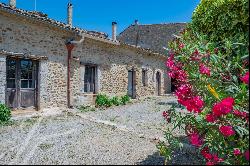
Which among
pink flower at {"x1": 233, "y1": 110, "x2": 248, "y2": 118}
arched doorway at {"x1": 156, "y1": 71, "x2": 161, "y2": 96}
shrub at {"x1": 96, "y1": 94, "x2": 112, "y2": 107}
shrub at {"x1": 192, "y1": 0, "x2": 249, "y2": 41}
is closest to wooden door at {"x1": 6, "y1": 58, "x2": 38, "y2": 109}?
shrub at {"x1": 96, "y1": 94, "x2": 112, "y2": 107}

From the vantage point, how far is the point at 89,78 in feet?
46.5

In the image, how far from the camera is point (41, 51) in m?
11.3

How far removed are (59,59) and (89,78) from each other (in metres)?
2.39

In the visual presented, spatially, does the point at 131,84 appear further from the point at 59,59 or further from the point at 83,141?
the point at 83,141

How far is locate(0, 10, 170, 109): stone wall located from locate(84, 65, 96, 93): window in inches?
8.8

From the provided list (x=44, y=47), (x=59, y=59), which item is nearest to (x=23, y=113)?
(x=44, y=47)

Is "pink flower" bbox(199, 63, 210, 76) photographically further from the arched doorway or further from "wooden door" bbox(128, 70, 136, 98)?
the arched doorway

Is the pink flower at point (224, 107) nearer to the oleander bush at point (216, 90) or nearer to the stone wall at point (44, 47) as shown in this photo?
the oleander bush at point (216, 90)

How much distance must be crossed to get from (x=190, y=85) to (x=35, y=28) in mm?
7917

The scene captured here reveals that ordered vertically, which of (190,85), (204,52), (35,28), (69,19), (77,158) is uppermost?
(69,19)

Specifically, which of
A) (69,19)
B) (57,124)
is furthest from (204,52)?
(69,19)

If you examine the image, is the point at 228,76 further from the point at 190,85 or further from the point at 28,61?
the point at 28,61

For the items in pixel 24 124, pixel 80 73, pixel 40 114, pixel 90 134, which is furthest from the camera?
pixel 80 73

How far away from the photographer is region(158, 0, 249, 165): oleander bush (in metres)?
3.88
